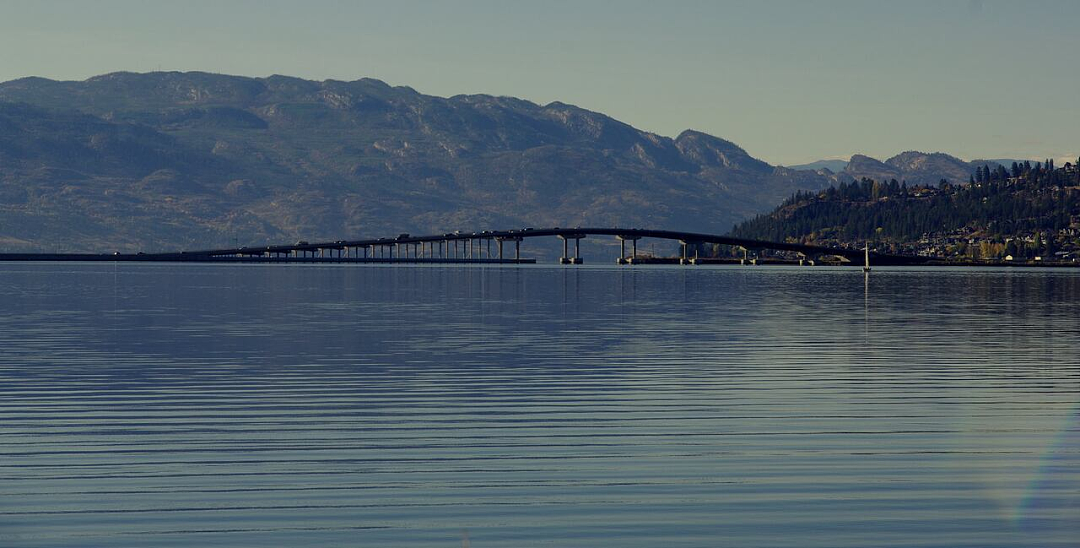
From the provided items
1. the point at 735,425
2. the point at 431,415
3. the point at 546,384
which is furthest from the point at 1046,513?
the point at 546,384

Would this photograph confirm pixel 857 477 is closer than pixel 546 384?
Yes

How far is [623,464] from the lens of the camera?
2675 centimetres

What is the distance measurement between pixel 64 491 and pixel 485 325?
2126 inches

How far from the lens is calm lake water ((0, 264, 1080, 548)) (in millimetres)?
21578

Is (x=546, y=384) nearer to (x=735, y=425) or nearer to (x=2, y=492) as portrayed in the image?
(x=735, y=425)

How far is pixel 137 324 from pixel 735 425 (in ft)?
168

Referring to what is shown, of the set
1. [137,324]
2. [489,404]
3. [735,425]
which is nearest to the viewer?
[735,425]

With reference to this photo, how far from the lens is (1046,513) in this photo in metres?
22.6

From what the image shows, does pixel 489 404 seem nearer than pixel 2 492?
No

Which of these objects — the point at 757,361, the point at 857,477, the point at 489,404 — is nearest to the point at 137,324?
the point at 757,361

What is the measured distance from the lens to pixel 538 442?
29734mm

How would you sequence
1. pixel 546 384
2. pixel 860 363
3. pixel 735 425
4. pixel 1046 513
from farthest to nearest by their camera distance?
pixel 860 363, pixel 546 384, pixel 735 425, pixel 1046 513

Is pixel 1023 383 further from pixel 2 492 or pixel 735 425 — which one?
pixel 2 492

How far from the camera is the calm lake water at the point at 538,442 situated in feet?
70.8
